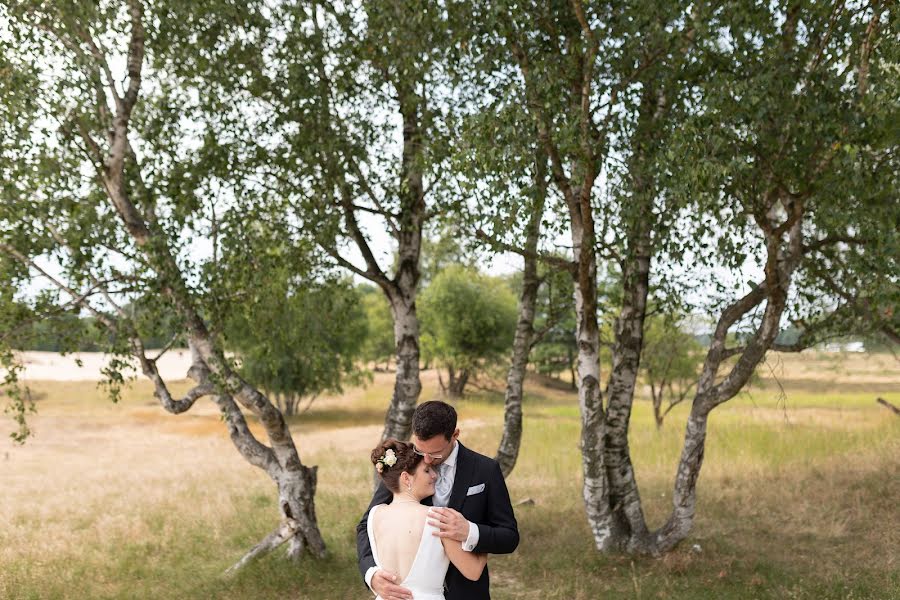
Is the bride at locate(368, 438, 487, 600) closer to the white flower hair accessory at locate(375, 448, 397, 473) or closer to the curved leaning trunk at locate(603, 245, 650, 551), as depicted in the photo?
the white flower hair accessory at locate(375, 448, 397, 473)

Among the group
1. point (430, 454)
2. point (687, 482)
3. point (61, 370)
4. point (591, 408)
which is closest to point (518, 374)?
point (591, 408)

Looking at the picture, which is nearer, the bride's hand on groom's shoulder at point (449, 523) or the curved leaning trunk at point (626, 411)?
the bride's hand on groom's shoulder at point (449, 523)

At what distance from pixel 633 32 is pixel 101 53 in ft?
29.2

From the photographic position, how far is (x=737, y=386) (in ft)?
37.0

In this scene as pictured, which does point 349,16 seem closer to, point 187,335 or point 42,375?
point 187,335

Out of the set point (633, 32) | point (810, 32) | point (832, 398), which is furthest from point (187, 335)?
point (832, 398)

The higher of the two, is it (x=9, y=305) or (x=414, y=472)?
(x=9, y=305)

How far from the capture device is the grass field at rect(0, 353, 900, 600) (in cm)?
1187

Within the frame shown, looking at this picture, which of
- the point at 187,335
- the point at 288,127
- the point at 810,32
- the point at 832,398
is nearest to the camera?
the point at 810,32

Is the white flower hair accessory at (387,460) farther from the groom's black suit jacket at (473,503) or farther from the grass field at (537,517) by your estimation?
the grass field at (537,517)

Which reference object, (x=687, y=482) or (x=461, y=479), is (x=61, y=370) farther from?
(x=461, y=479)

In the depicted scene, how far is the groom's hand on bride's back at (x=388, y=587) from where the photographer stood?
15.3 feet

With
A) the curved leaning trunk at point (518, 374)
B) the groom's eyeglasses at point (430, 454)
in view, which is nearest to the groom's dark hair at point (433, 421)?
the groom's eyeglasses at point (430, 454)

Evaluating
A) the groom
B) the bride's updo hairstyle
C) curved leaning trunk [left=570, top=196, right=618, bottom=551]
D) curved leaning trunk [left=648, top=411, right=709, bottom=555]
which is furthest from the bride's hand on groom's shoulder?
curved leaning trunk [left=648, top=411, right=709, bottom=555]
